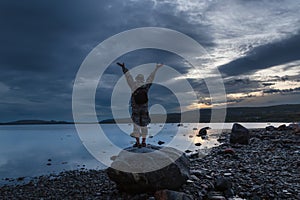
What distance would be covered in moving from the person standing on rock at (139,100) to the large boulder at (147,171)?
117 centimetres

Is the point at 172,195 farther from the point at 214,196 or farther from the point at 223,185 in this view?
the point at 223,185

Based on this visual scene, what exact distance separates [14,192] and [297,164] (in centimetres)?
1821

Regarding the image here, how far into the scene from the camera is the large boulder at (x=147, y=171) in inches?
384

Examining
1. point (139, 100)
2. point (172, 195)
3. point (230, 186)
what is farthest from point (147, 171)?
point (230, 186)

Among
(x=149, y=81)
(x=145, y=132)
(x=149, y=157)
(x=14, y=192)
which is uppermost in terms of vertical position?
(x=149, y=81)

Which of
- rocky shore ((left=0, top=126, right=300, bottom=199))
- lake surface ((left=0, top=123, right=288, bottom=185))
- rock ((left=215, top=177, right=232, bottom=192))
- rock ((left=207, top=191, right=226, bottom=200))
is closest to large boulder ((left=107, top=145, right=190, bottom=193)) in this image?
rocky shore ((left=0, top=126, right=300, bottom=199))

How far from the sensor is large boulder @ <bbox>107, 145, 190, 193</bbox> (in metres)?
9.76

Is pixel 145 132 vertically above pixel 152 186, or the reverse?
pixel 145 132

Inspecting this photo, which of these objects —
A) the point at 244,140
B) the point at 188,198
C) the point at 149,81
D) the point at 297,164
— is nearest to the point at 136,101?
the point at 149,81

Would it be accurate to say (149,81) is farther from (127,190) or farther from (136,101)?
(127,190)

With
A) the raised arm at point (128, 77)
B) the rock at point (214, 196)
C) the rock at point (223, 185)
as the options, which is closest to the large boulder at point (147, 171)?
the rock at point (214, 196)

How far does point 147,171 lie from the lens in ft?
32.1

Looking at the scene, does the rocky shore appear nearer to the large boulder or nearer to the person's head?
the large boulder

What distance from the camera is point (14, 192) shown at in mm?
15672
